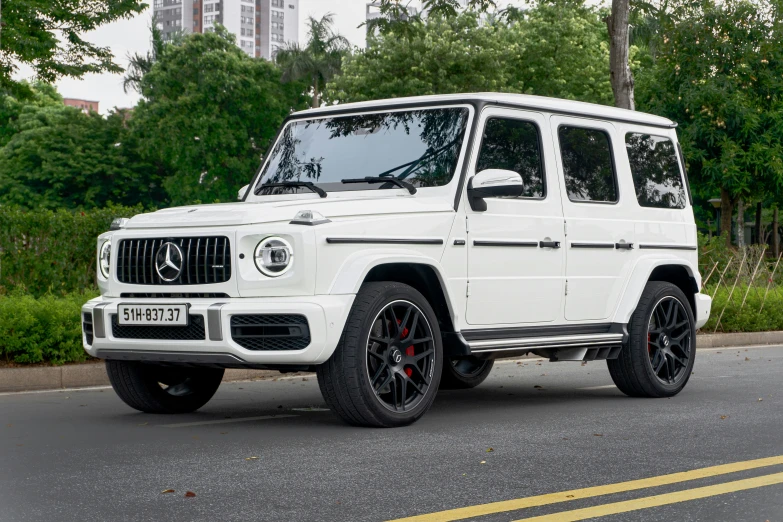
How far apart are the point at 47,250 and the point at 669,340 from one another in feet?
24.9

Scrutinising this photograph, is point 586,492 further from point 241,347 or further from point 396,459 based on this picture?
point 241,347

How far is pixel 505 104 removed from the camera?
838 cm

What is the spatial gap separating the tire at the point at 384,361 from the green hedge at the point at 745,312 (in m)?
10.7

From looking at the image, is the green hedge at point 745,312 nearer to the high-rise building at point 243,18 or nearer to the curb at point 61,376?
the curb at point 61,376

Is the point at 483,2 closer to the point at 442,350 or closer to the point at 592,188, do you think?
the point at 592,188

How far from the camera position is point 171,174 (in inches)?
2482

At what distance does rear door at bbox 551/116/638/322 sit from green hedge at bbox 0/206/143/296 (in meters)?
6.70

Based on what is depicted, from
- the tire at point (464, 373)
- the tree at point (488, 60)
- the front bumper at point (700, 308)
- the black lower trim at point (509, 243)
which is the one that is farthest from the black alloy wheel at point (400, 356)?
the tree at point (488, 60)

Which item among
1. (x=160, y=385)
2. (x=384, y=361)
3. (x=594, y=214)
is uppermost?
(x=594, y=214)

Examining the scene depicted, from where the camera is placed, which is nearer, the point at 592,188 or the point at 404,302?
the point at 404,302

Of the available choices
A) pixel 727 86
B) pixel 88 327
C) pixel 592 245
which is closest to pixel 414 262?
pixel 592 245

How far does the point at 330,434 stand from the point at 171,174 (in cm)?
5720

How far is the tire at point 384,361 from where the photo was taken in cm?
705

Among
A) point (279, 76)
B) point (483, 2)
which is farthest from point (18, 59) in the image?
point (279, 76)
